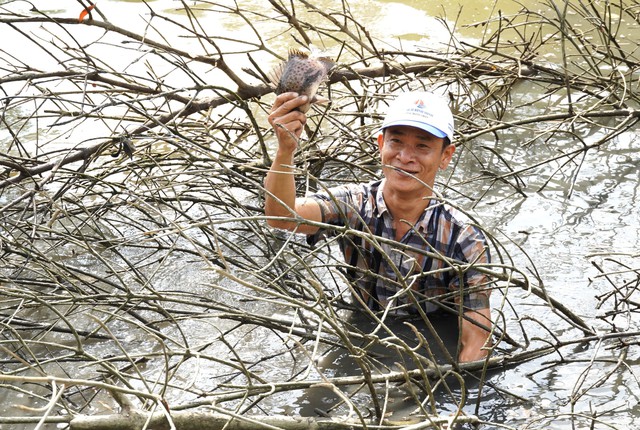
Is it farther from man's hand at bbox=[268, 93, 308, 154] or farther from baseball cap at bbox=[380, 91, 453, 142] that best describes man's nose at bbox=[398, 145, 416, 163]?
man's hand at bbox=[268, 93, 308, 154]

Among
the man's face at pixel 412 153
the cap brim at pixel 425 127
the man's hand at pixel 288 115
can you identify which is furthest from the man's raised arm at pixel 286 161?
the cap brim at pixel 425 127

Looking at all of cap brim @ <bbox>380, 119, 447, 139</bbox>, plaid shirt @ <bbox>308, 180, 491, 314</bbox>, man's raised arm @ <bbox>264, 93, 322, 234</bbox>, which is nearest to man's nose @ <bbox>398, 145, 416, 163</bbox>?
cap brim @ <bbox>380, 119, 447, 139</bbox>

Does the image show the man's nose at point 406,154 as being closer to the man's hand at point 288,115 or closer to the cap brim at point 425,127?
the cap brim at point 425,127

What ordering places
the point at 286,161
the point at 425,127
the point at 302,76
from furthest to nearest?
the point at 425,127 < the point at 286,161 < the point at 302,76

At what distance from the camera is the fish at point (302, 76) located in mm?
3314

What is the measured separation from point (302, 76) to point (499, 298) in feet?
6.09

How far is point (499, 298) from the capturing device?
15.1 feet

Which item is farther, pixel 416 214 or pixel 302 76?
pixel 416 214

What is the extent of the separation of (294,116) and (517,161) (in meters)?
3.01

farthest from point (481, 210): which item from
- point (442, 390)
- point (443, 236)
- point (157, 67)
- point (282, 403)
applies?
point (157, 67)

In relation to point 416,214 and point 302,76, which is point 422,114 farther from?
point 302,76

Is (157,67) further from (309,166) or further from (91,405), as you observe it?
(91,405)

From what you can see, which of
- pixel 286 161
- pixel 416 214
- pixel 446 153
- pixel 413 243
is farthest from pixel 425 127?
pixel 286 161

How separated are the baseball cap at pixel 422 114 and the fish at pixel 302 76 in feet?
2.15
